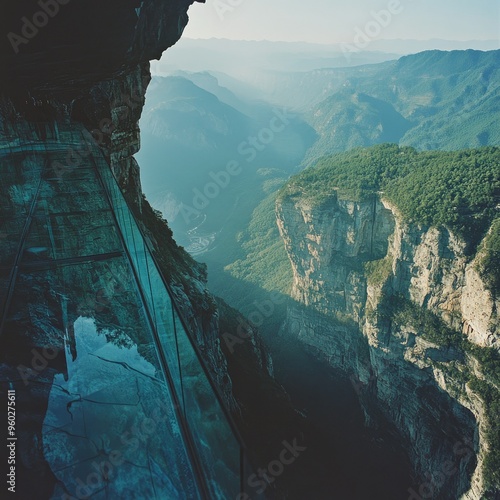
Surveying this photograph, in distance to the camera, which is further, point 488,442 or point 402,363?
point 402,363

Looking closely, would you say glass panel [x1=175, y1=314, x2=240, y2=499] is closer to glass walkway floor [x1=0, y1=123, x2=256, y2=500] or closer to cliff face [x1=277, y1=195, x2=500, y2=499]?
glass walkway floor [x1=0, y1=123, x2=256, y2=500]

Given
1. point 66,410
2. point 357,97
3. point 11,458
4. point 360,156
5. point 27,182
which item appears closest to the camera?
point 11,458

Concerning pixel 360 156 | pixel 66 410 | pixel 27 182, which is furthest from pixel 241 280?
pixel 66 410

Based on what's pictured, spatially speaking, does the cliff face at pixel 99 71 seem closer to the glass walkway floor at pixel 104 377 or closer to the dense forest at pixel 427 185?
the glass walkway floor at pixel 104 377

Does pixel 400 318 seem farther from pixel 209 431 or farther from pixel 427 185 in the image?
pixel 209 431

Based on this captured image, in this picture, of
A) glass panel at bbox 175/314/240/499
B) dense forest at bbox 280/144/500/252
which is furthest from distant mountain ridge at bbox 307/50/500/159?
glass panel at bbox 175/314/240/499

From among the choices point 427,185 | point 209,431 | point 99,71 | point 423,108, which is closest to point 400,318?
point 427,185

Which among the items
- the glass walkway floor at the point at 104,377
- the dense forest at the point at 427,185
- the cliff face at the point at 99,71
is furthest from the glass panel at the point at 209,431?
the dense forest at the point at 427,185

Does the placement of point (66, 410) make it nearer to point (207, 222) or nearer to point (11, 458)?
point (11, 458)
